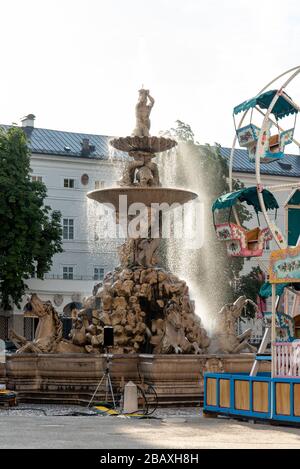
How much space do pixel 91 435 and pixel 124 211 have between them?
42.1 ft

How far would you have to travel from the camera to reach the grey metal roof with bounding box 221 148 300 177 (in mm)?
82750

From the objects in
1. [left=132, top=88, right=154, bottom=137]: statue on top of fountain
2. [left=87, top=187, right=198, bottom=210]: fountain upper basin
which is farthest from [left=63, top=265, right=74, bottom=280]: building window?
[left=87, top=187, right=198, bottom=210]: fountain upper basin

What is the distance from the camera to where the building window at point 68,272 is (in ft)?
244

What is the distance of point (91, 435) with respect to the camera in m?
17.6

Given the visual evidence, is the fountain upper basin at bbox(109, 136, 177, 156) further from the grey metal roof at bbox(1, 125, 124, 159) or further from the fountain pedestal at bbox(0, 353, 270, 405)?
the grey metal roof at bbox(1, 125, 124, 159)

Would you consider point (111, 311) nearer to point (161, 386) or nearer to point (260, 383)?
point (161, 386)

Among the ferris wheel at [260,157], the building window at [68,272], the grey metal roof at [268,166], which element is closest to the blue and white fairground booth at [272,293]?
the ferris wheel at [260,157]

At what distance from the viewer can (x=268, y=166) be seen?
3378 inches

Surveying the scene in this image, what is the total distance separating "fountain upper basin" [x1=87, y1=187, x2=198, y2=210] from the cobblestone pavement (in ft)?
24.4

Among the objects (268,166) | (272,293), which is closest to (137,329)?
(272,293)

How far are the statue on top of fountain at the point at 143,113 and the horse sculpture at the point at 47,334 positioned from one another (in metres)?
5.85

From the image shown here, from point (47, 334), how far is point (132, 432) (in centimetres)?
948

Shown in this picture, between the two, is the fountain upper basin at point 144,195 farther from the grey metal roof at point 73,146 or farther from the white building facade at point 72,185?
the grey metal roof at point 73,146
